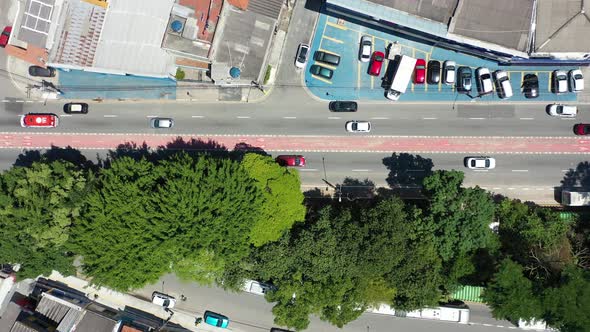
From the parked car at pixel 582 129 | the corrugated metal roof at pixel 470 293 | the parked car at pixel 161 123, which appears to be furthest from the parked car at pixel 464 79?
the parked car at pixel 161 123

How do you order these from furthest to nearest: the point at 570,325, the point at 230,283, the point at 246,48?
the point at 246,48
the point at 230,283
the point at 570,325

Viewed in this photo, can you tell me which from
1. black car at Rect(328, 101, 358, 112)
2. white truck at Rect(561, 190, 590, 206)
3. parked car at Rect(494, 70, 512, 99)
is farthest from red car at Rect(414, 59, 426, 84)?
white truck at Rect(561, 190, 590, 206)

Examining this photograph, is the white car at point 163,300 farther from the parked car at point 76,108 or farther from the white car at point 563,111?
the white car at point 563,111

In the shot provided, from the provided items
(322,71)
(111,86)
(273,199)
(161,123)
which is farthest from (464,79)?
(111,86)

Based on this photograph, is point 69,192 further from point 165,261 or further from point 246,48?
point 246,48

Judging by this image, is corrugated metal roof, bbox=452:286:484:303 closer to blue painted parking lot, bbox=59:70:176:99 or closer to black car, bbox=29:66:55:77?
blue painted parking lot, bbox=59:70:176:99

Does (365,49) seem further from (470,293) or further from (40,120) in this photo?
(40,120)

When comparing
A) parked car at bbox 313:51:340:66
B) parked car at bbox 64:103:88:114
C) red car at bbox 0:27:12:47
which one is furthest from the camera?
red car at bbox 0:27:12:47

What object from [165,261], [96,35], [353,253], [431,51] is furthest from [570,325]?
[96,35]
